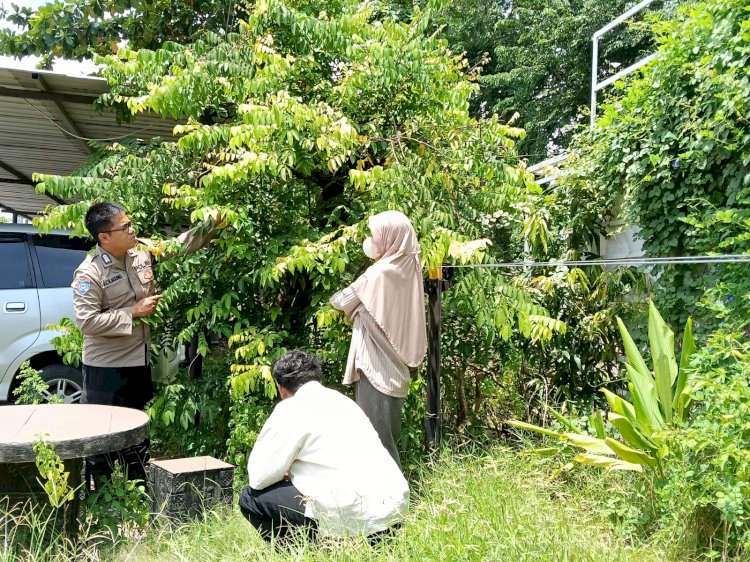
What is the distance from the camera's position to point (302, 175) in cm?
542

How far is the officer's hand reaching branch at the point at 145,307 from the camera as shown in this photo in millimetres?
4633

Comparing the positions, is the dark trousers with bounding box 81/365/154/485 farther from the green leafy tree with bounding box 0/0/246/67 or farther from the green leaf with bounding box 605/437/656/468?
the green leafy tree with bounding box 0/0/246/67

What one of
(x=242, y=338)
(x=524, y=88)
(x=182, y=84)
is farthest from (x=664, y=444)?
(x=524, y=88)

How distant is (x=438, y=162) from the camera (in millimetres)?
5176

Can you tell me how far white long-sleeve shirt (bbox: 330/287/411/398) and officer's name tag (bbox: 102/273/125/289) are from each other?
4.79ft

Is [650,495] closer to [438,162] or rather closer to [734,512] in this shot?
[734,512]

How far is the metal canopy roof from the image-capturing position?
629 centimetres

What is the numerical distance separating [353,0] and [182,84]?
1.56m

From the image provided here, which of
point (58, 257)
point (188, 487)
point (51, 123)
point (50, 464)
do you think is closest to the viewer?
point (50, 464)

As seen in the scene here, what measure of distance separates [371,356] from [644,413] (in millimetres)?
1507

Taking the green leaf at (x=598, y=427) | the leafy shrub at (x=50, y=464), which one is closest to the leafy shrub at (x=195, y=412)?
the leafy shrub at (x=50, y=464)

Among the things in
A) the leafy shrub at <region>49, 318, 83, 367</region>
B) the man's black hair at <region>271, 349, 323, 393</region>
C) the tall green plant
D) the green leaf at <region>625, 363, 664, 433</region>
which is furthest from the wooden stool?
the green leaf at <region>625, 363, 664, 433</region>

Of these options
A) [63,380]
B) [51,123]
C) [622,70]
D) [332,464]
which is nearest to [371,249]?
[332,464]

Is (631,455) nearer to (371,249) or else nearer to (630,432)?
(630,432)
